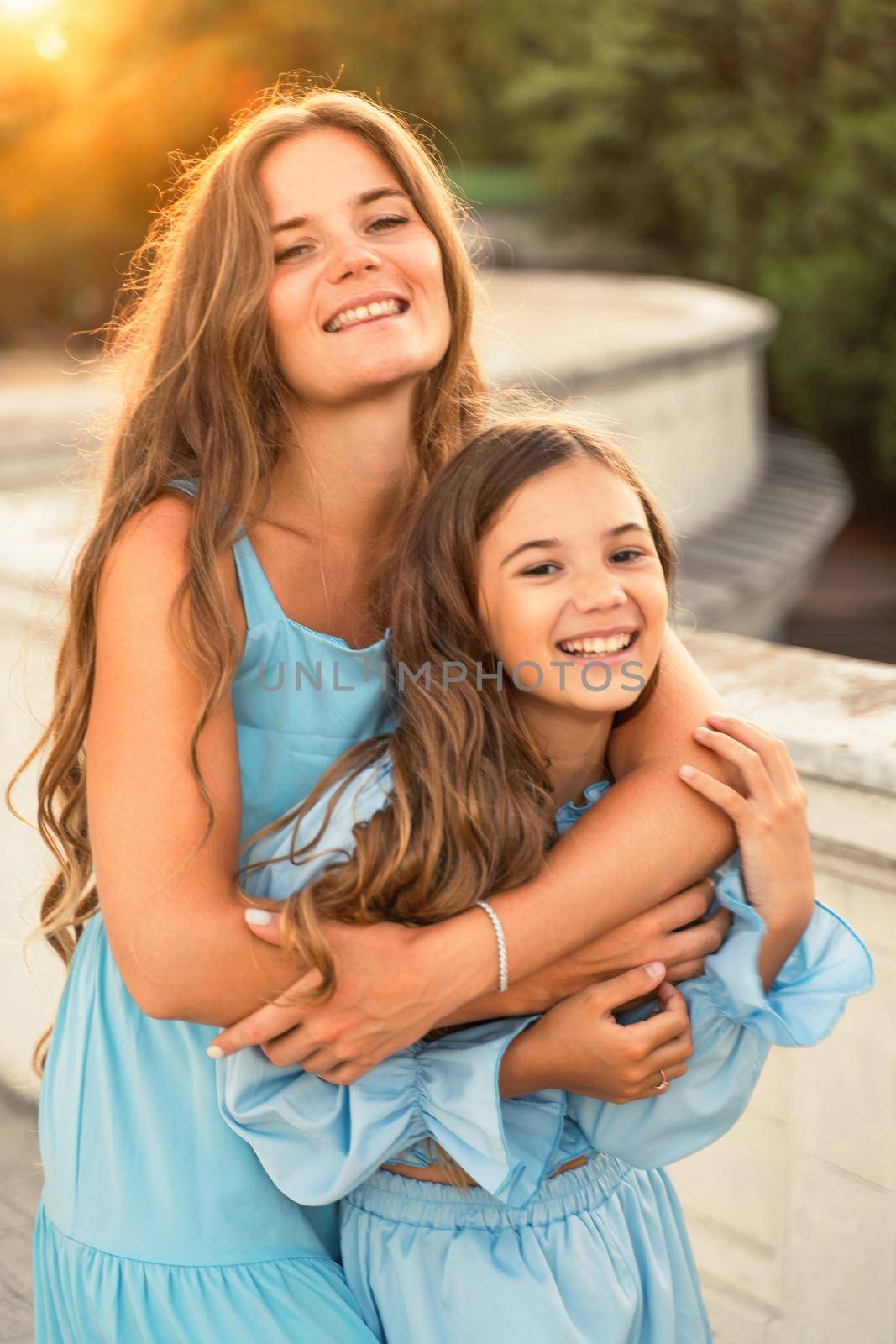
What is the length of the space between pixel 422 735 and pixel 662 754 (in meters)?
0.28

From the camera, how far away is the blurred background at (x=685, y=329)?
6.83 feet

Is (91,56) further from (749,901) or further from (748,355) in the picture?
(749,901)

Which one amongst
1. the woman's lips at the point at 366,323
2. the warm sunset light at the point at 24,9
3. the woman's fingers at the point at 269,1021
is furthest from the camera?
the warm sunset light at the point at 24,9

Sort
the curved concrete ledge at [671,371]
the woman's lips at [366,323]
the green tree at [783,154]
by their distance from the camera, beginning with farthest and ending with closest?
the green tree at [783,154] → the curved concrete ledge at [671,371] → the woman's lips at [366,323]

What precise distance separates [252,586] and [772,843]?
2.14 ft

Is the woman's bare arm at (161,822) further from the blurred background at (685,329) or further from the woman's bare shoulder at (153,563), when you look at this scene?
the blurred background at (685,329)

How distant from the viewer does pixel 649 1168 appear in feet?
5.85

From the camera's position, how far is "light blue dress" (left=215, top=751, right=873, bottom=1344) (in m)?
1.61

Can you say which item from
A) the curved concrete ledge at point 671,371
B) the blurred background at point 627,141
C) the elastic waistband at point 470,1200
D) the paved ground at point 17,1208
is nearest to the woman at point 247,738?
the elastic waistband at point 470,1200

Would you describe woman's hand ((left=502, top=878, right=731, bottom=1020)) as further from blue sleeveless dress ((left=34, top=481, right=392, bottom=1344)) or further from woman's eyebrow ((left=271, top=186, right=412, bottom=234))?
woman's eyebrow ((left=271, top=186, right=412, bottom=234))

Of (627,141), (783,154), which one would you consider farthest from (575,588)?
(627,141)

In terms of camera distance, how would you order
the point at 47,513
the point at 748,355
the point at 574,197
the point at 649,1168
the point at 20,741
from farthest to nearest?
the point at 574,197, the point at 748,355, the point at 47,513, the point at 20,741, the point at 649,1168

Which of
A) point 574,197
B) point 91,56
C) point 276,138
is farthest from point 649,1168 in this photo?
point 574,197

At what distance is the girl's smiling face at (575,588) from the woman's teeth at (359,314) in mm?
304
